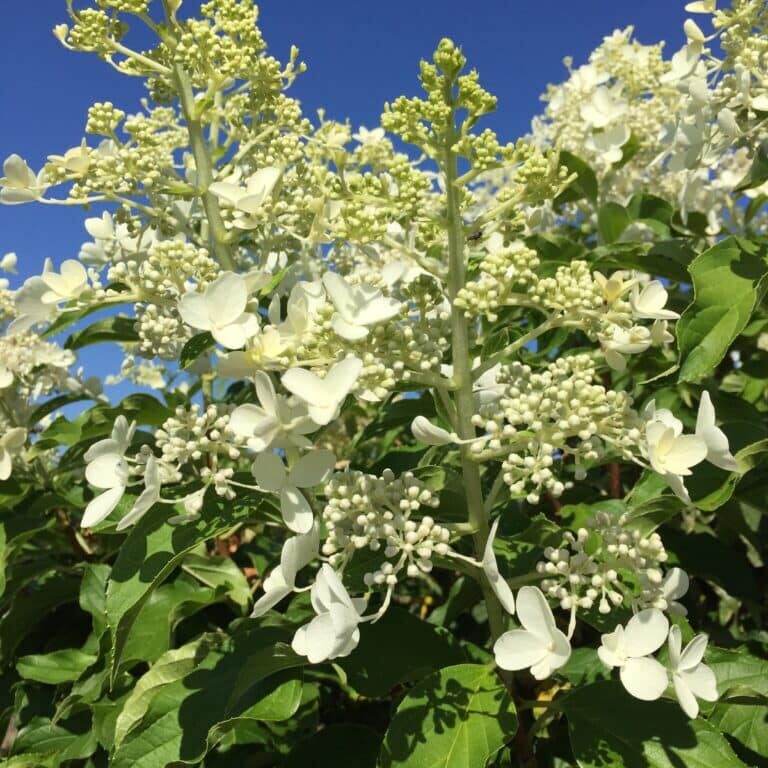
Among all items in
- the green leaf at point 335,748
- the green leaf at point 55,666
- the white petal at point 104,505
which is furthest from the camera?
the green leaf at point 55,666

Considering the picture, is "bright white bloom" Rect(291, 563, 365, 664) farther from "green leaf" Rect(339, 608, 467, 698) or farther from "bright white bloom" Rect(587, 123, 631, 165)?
"bright white bloom" Rect(587, 123, 631, 165)

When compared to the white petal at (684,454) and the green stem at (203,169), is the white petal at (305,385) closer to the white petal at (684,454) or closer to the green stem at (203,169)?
the white petal at (684,454)

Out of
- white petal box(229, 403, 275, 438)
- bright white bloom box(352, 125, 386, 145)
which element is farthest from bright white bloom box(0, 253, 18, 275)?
white petal box(229, 403, 275, 438)

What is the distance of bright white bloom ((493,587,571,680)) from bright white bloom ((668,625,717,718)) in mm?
Result: 207

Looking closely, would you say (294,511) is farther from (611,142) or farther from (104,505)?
(611,142)

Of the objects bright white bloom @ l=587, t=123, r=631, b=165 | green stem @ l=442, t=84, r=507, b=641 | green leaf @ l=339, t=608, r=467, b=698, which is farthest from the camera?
bright white bloom @ l=587, t=123, r=631, b=165

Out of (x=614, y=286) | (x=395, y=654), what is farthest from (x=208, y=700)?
(x=614, y=286)

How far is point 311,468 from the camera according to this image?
138 centimetres

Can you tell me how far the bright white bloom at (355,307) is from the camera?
4.28ft

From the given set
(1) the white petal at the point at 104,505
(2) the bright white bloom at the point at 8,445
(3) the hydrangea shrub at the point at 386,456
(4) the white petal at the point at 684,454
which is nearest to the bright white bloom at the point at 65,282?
(3) the hydrangea shrub at the point at 386,456

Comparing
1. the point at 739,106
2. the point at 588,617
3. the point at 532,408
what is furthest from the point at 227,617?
the point at 739,106

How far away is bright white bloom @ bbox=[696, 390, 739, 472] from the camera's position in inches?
55.0

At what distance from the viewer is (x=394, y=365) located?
1372mm

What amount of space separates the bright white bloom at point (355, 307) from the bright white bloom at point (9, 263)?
264cm
